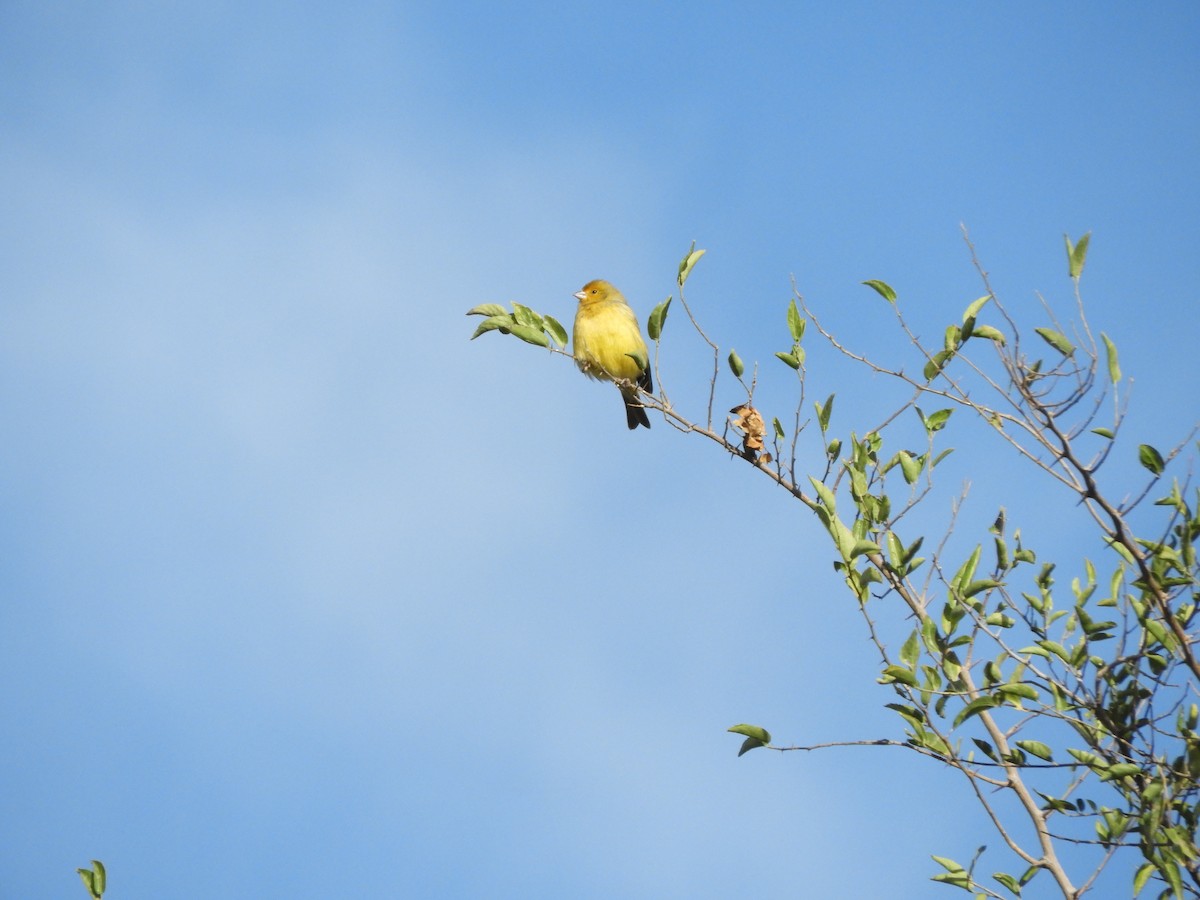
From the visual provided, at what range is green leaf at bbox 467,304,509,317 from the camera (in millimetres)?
5078

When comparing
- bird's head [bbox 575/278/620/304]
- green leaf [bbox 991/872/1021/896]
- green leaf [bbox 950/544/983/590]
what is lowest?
green leaf [bbox 991/872/1021/896]

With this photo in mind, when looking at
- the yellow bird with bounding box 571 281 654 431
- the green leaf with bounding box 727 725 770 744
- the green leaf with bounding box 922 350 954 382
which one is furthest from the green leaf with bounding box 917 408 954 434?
the yellow bird with bounding box 571 281 654 431

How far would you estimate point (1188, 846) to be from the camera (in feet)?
11.3

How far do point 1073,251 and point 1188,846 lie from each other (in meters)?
1.93

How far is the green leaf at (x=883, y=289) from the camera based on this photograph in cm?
457

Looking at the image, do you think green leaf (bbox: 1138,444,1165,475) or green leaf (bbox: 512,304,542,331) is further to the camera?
green leaf (bbox: 512,304,542,331)

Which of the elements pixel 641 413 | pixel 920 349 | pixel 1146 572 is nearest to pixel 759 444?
pixel 920 349

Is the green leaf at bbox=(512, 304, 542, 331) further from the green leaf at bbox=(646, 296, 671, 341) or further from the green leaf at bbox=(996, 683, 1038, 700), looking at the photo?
the green leaf at bbox=(996, 683, 1038, 700)

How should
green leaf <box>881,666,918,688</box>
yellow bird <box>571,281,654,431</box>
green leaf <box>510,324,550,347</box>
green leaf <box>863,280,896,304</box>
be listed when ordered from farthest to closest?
1. yellow bird <box>571,281,654,431</box>
2. green leaf <box>510,324,550,347</box>
3. green leaf <box>863,280,896,304</box>
4. green leaf <box>881,666,918,688</box>

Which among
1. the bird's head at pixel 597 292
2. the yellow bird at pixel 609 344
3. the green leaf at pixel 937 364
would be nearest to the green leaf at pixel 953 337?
the green leaf at pixel 937 364

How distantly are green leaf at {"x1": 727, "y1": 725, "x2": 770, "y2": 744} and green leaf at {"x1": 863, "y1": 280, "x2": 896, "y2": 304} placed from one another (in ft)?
5.82

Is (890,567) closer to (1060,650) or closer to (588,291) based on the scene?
(1060,650)

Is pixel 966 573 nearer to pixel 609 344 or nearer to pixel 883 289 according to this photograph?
pixel 883 289

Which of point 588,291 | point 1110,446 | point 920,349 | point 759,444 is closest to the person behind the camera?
point 1110,446
